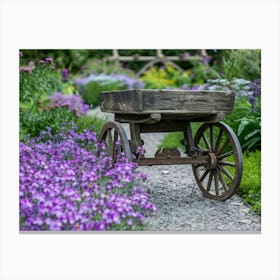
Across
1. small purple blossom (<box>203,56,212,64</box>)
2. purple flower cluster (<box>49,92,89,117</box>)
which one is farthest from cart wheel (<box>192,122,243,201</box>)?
small purple blossom (<box>203,56,212,64</box>)

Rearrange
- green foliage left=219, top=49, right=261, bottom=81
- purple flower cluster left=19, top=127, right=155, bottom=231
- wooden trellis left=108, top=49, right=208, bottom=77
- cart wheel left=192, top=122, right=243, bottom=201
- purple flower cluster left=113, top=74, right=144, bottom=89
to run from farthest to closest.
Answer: wooden trellis left=108, top=49, right=208, bottom=77, purple flower cluster left=113, top=74, right=144, bottom=89, green foliage left=219, top=49, right=261, bottom=81, cart wheel left=192, top=122, right=243, bottom=201, purple flower cluster left=19, top=127, right=155, bottom=231

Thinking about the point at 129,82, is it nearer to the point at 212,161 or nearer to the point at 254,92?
the point at 254,92

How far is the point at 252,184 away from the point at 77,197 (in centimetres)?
175

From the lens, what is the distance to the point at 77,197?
3131mm

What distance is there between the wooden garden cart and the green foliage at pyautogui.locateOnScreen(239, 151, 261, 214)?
26 cm

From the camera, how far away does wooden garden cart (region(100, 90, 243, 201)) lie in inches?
133

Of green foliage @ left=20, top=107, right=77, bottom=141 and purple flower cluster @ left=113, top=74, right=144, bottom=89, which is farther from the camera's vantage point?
purple flower cluster @ left=113, top=74, right=144, bottom=89

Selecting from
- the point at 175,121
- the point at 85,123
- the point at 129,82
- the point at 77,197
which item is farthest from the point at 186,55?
the point at 77,197

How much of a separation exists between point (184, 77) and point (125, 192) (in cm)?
646

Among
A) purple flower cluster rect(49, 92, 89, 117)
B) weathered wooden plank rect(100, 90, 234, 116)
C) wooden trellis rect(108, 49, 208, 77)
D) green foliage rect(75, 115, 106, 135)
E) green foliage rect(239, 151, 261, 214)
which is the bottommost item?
green foliage rect(239, 151, 261, 214)

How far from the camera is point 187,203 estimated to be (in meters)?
3.96

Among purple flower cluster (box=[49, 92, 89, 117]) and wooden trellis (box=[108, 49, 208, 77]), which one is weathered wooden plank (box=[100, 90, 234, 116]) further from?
wooden trellis (box=[108, 49, 208, 77])
